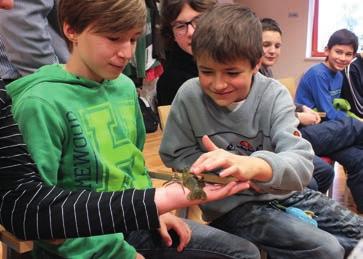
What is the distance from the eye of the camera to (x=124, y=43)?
1.13 metres

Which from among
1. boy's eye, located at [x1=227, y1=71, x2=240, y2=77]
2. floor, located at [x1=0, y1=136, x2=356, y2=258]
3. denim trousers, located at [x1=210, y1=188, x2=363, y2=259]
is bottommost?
floor, located at [x1=0, y1=136, x2=356, y2=258]

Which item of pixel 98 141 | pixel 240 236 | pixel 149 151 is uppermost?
pixel 98 141

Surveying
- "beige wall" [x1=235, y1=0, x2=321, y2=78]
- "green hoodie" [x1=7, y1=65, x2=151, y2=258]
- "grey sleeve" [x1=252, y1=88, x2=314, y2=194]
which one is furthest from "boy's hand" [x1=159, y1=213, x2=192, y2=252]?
"beige wall" [x1=235, y1=0, x2=321, y2=78]

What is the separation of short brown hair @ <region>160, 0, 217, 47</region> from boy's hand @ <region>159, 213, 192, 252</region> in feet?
3.32

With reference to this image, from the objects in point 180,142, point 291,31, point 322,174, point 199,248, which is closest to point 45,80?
point 180,142

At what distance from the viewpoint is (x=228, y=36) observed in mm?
1272

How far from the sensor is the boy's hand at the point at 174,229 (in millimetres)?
1197

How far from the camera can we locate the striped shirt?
0.88m

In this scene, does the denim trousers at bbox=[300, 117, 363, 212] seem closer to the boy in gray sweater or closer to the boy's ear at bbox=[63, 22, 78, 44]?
the boy in gray sweater

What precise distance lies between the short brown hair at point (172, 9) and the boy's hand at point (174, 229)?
3.32 ft

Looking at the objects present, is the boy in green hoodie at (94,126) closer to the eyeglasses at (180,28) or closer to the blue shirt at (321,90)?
the eyeglasses at (180,28)

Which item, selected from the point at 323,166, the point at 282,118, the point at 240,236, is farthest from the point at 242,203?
the point at 323,166

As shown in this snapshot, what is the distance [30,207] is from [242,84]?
684mm

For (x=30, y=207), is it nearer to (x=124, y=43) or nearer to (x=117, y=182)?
(x=117, y=182)
